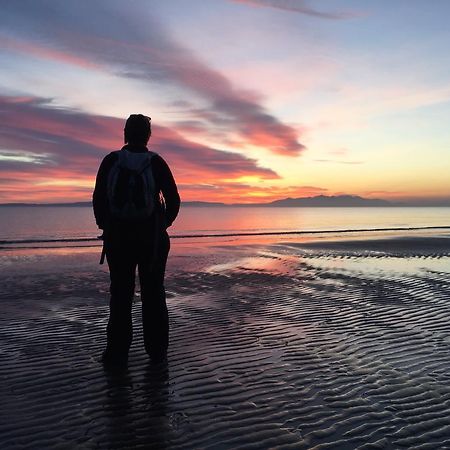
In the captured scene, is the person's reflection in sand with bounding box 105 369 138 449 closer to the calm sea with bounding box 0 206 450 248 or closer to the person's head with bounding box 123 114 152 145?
the person's head with bounding box 123 114 152 145

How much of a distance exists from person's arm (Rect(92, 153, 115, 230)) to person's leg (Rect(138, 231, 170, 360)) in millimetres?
619

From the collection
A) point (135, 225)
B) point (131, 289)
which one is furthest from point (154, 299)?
point (135, 225)

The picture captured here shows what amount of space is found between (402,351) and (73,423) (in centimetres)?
412

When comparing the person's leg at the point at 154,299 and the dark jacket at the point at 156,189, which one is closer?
the dark jacket at the point at 156,189

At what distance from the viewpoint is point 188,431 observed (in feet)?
11.8

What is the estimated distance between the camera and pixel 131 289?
5.29 metres

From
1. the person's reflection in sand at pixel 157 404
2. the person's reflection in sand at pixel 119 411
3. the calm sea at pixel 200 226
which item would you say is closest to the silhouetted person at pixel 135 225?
the person's reflection in sand at pixel 157 404

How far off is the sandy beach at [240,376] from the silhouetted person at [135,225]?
44 cm

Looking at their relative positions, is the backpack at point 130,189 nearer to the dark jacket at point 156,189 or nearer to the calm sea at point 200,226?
the dark jacket at point 156,189

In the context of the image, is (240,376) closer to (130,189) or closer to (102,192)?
(130,189)

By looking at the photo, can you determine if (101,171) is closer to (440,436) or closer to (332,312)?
(440,436)

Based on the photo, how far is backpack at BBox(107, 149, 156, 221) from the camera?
5.00 m

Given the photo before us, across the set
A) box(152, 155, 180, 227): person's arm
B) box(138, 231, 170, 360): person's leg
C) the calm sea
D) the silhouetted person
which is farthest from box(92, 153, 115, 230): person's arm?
the calm sea

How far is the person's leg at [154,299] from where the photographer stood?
17.0ft
